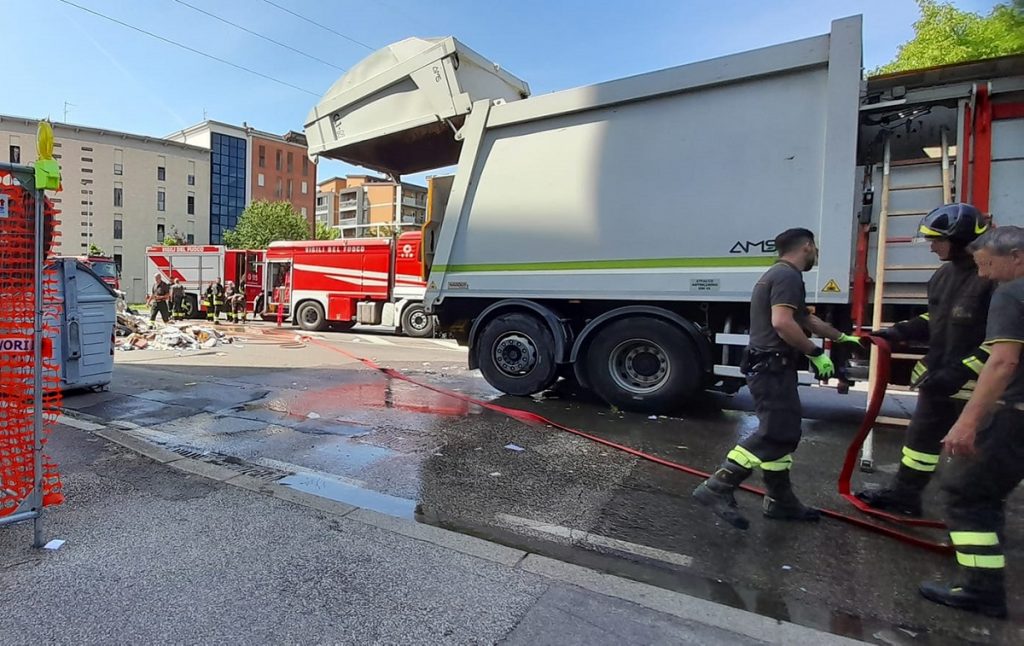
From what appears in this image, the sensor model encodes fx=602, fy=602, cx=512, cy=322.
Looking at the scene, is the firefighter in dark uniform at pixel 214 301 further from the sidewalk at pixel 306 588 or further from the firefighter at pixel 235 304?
the sidewalk at pixel 306 588

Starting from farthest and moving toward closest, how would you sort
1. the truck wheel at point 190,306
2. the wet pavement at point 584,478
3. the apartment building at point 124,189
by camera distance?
the apartment building at point 124,189, the truck wheel at point 190,306, the wet pavement at point 584,478

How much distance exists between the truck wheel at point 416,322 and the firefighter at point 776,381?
12.6m

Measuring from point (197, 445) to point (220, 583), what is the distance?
2746 mm

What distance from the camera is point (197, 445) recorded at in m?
5.11

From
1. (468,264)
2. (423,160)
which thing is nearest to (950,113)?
(468,264)

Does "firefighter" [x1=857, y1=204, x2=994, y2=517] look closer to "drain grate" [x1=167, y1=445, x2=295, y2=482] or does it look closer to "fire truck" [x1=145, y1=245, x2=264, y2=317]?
"drain grate" [x1=167, y1=445, x2=295, y2=482]

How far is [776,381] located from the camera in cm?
342

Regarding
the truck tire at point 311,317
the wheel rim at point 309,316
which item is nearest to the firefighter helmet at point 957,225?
the truck tire at point 311,317

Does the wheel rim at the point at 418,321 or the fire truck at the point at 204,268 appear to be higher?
the fire truck at the point at 204,268

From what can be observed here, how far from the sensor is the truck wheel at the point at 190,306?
20844 millimetres

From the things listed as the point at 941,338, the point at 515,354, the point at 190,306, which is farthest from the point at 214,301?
the point at 941,338

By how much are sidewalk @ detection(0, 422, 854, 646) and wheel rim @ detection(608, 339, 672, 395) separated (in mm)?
3490

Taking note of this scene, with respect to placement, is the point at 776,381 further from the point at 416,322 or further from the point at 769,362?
the point at 416,322

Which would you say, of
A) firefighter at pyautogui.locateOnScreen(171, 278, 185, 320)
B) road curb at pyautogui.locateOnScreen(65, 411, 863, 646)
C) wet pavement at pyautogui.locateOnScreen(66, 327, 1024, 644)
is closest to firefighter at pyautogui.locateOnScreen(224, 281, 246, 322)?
firefighter at pyautogui.locateOnScreen(171, 278, 185, 320)
